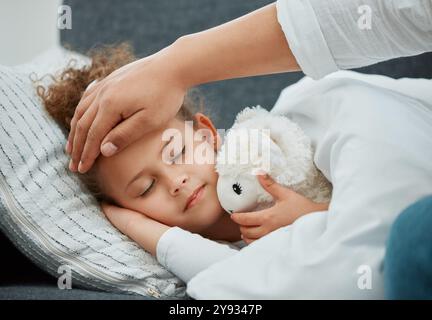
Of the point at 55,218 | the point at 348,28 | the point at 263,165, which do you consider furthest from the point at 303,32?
the point at 55,218

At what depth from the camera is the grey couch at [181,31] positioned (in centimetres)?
137

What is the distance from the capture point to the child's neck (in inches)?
37.3

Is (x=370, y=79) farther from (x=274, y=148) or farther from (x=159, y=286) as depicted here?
(x=159, y=286)

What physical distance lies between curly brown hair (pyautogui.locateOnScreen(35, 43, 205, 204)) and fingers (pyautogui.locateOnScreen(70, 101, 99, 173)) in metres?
0.05

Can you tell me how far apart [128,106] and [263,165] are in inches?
8.2

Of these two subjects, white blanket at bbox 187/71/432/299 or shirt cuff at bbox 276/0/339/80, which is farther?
shirt cuff at bbox 276/0/339/80

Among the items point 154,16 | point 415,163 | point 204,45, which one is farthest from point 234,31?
point 154,16

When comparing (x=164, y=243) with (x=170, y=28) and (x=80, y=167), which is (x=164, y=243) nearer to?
(x=80, y=167)

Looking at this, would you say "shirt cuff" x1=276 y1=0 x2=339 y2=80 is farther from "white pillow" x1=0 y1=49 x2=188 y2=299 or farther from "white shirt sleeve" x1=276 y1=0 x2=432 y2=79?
"white pillow" x1=0 y1=49 x2=188 y2=299

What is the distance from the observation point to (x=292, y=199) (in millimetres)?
812

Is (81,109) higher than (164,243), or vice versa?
(81,109)

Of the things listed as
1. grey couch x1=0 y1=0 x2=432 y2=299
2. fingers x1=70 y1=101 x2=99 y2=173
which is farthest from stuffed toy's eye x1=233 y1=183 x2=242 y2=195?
grey couch x1=0 y1=0 x2=432 y2=299

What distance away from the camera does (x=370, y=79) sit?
106cm

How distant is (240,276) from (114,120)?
0.30 m
